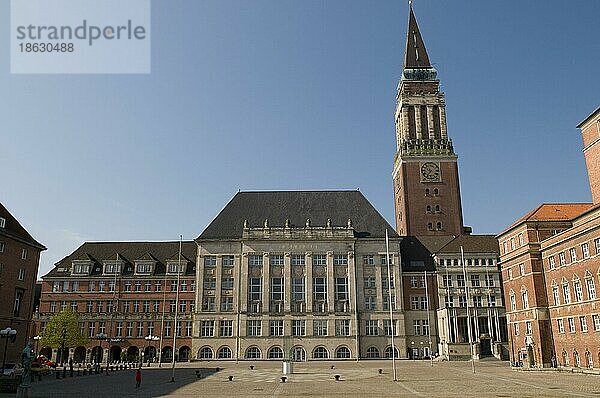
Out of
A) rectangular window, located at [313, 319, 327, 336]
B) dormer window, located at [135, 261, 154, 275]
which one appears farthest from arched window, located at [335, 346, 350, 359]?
dormer window, located at [135, 261, 154, 275]

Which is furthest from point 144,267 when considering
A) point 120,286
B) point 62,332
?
point 62,332

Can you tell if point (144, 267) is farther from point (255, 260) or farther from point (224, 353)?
point (224, 353)

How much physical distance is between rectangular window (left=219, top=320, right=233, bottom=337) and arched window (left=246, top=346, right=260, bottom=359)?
12.9 feet

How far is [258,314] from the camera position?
81.5 meters

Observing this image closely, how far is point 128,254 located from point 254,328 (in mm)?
28705

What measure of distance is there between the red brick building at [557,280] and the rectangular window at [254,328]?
38.0 m

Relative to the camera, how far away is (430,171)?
335 ft

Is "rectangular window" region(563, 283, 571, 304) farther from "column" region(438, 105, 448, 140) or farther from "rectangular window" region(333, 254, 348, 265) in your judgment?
"column" region(438, 105, 448, 140)

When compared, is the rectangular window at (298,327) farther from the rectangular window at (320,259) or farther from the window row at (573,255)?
the window row at (573,255)

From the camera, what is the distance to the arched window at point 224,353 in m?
80.2

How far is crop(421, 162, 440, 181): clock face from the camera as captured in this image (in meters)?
102

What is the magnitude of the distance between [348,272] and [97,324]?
4325 centimetres

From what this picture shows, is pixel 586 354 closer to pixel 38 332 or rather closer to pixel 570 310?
pixel 570 310

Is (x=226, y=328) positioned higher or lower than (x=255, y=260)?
lower
